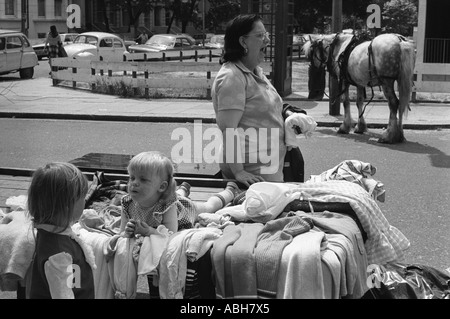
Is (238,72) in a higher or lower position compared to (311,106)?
higher

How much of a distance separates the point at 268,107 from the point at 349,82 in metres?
9.11

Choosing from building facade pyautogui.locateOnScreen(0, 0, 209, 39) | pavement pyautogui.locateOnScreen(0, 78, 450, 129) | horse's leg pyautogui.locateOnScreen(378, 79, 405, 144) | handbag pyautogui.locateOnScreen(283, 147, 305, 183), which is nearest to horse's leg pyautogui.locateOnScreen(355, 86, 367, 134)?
pavement pyautogui.locateOnScreen(0, 78, 450, 129)

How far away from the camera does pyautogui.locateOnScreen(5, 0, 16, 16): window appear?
173ft

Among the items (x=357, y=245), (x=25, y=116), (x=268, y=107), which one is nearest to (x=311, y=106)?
(x=25, y=116)

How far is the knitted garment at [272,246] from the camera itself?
3.40m

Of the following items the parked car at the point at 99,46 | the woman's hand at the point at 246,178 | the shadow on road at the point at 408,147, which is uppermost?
the parked car at the point at 99,46

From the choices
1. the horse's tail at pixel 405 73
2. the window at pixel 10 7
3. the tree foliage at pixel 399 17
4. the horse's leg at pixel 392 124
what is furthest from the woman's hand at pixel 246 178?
the window at pixel 10 7

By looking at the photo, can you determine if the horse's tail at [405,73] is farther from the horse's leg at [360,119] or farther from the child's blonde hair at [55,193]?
the child's blonde hair at [55,193]

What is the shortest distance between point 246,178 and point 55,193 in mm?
1980

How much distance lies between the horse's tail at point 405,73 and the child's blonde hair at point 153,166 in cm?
922

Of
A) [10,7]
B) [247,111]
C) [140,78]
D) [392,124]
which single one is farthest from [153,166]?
[10,7]

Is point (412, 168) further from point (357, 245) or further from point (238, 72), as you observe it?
point (357, 245)

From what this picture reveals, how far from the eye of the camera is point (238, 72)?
508cm

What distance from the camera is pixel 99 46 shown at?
109 feet
